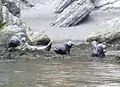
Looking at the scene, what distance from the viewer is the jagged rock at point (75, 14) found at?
25422 millimetres

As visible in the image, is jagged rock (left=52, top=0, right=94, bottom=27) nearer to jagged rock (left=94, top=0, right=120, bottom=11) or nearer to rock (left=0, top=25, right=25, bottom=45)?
jagged rock (left=94, top=0, right=120, bottom=11)

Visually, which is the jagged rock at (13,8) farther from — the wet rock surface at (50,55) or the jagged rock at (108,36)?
the wet rock surface at (50,55)

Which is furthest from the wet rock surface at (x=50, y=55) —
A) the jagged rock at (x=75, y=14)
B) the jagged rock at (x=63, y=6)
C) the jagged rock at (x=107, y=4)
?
the jagged rock at (x=63, y=6)

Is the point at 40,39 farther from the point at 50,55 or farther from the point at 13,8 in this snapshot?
the point at 13,8

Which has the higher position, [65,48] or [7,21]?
[7,21]

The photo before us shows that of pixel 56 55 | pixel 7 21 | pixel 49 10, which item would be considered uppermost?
pixel 49 10

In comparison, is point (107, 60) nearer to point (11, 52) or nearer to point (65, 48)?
point (65, 48)

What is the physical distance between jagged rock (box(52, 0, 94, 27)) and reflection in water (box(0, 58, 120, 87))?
13.2 m

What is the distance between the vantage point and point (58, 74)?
364 inches

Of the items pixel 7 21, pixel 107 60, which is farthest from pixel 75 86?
pixel 7 21

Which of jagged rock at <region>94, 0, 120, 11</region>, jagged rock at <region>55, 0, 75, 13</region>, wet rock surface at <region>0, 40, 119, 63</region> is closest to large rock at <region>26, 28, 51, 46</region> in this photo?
wet rock surface at <region>0, 40, 119, 63</region>

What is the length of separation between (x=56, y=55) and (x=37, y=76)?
181 inches

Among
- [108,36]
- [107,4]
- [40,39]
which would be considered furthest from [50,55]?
[107,4]

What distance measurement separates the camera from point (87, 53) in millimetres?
14117
